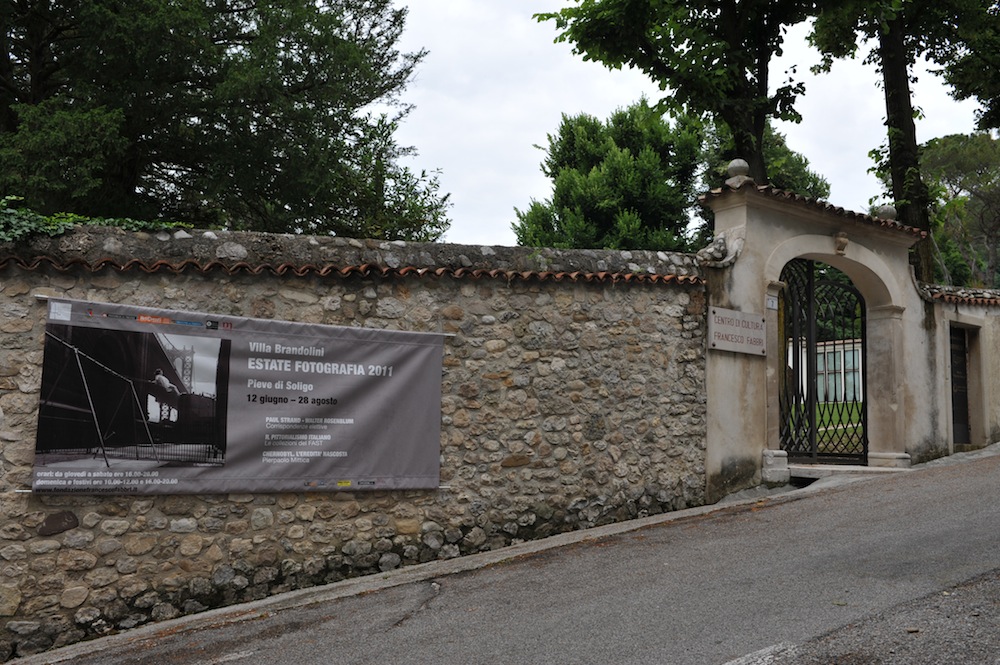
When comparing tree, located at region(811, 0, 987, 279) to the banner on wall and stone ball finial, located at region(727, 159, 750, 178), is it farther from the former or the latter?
the banner on wall

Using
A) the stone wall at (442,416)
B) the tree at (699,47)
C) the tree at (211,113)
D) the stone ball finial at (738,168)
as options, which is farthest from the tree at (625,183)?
the stone wall at (442,416)

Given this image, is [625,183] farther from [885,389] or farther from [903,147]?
[885,389]

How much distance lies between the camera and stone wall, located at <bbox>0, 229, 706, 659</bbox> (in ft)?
19.8

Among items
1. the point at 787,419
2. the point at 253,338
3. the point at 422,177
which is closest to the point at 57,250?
the point at 253,338

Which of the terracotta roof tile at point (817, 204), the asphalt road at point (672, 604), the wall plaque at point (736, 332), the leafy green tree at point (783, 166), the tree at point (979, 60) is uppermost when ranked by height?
the leafy green tree at point (783, 166)

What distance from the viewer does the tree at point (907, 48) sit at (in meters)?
13.9

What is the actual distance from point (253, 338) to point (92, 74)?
744 centimetres

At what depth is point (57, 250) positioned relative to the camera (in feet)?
20.4

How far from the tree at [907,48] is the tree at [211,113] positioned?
785 centimetres

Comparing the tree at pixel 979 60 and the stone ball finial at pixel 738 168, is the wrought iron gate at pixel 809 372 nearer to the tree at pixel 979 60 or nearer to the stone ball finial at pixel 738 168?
the stone ball finial at pixel 738 168

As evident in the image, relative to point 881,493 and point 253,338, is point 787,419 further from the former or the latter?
point 253,338

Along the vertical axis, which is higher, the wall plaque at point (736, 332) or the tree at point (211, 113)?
the tree at point (211, 113)

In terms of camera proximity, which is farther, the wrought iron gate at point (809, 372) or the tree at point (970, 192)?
the tree at point (970, 192)

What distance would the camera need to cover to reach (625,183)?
23828mm
